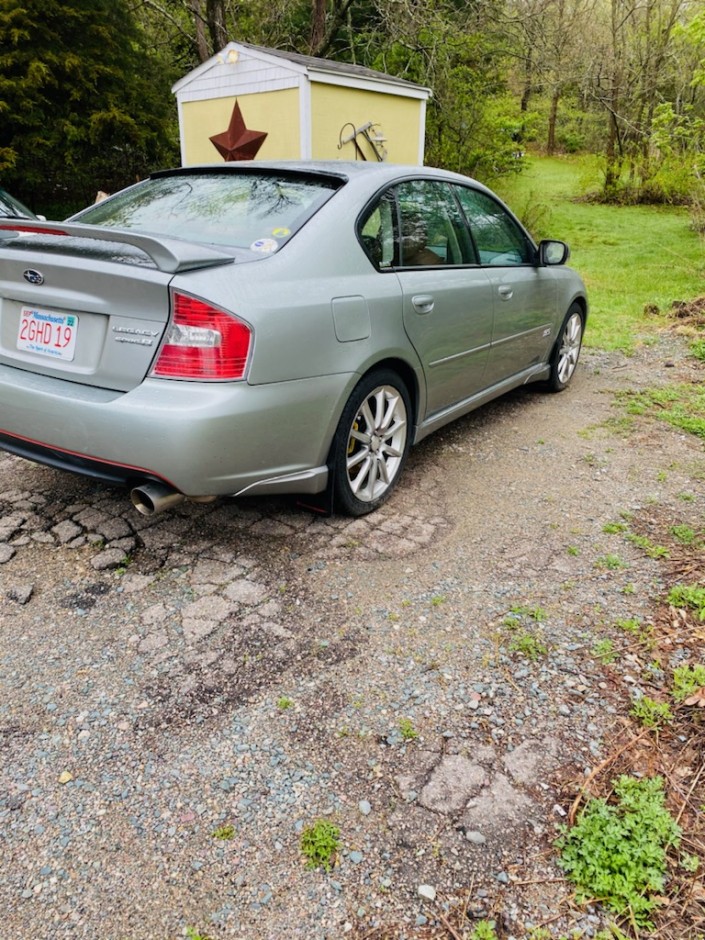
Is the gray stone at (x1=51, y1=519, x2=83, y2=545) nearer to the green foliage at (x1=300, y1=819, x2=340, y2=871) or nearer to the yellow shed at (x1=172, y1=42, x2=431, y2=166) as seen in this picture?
the green foliage at (x1=300, y1=819, x2=340, y2=871)

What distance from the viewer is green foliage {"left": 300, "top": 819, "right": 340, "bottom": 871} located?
1617 mm

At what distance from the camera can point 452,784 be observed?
183 cm

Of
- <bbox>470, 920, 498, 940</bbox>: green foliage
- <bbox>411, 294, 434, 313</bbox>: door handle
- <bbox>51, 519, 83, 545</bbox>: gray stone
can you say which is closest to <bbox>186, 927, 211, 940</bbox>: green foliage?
<bbox>470, 920, 498, 940</bbox>: green foliage

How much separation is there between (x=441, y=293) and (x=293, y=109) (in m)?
7.28

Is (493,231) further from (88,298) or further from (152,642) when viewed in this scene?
(152,642)

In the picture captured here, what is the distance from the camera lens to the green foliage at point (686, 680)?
2154 millimetres

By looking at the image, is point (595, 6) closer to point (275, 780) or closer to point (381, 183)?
point (381, 183)

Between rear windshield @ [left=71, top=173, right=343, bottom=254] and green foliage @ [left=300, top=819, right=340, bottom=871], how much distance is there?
2.00 metres

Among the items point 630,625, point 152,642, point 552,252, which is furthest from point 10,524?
point 552,252

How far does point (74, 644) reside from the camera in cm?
236

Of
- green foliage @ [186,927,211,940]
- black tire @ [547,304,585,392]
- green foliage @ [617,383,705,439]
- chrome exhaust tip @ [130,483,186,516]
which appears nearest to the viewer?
green foliage @ [186,927,211,940]

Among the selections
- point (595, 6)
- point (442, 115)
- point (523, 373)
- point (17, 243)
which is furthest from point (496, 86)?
point (17, 243)

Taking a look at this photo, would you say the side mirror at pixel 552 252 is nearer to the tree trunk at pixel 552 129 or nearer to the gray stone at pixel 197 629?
the gray stone at pixel 197 629

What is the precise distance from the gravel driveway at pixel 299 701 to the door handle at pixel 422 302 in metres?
0.94
